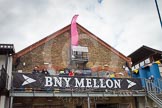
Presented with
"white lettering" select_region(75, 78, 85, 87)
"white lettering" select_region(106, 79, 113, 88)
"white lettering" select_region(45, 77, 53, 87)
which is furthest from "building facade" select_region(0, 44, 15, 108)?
"white lettering" select_region(106, 79, 113, 88)

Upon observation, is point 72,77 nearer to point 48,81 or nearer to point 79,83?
point 79,83

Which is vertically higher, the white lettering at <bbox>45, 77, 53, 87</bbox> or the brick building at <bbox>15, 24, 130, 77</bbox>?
the brick building at <bbox>15, 24, 130, 77</bbox>

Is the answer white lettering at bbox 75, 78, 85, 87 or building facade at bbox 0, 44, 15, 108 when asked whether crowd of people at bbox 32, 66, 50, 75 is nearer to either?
building facade at bbox 0, 44, 15, 108

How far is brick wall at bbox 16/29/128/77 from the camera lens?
16.4 m

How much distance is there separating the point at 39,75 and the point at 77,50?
529 centimetres

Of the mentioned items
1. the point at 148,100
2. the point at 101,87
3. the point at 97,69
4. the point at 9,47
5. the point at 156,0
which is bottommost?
the point at 148,100

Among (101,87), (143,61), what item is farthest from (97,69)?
(143,61)

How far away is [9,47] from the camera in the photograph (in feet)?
44.1

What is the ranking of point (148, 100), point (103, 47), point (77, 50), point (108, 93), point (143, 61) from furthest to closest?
1. point (143, 61)
2. point (103, 47)
3. point (77, 50)
4. point (148, 100)
5. point (108, 93)

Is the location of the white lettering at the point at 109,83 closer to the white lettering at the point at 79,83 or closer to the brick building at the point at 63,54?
the white lettering at the point at 79,83

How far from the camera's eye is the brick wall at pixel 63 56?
1639 centimetres

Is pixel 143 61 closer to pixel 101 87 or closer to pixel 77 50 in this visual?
pixel 77 50

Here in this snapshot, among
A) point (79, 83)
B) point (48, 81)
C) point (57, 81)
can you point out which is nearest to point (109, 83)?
point (79, 83)

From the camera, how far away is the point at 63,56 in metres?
17.4
